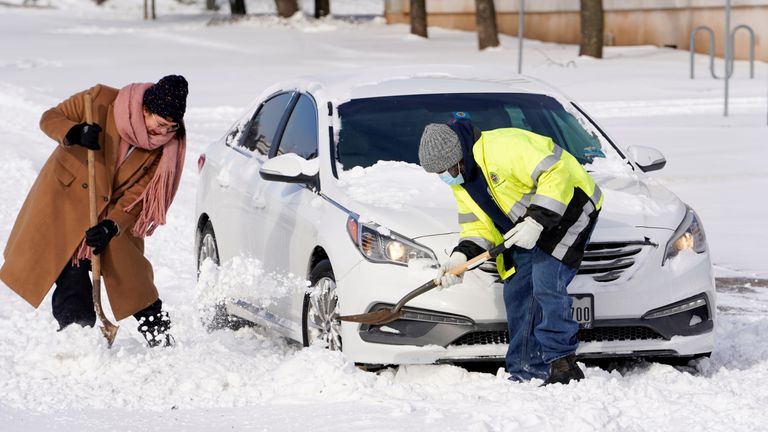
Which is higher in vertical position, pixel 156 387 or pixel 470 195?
pixel 470 195

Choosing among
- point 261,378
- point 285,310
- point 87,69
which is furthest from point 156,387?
point 87,69

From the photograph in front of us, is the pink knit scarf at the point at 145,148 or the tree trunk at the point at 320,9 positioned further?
the tree trunk at the point at 320,9

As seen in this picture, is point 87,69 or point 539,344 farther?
point 87,69

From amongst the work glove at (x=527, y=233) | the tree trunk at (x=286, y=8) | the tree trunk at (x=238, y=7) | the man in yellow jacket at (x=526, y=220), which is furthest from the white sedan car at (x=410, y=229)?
the tree trunk at (x=238, y=7)

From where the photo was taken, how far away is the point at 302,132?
7551mm

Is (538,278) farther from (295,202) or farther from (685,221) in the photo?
(295,202)

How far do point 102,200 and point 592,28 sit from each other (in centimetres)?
2365

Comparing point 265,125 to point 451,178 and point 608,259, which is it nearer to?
point 451,178

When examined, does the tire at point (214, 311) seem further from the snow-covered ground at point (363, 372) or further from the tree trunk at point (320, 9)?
the tree trunk at point (320, 9)

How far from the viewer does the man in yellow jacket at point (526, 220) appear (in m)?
5.81

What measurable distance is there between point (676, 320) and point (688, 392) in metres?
0.58

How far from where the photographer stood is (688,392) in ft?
19.1

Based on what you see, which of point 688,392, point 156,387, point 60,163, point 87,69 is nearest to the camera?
point 688,392

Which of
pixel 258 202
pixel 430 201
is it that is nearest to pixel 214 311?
pixel 258 202
